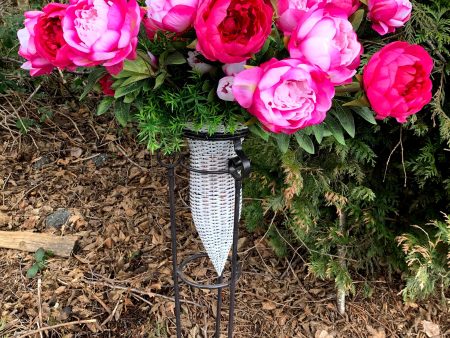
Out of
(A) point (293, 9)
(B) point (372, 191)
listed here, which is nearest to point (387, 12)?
(A) point (293, 9)

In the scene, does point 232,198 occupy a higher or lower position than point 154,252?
higher

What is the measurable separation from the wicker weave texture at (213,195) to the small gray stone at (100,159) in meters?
1.27

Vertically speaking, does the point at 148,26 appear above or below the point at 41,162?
above

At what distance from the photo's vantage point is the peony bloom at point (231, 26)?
764 mm

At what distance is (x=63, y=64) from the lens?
2.66 ft

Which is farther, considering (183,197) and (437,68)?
(183,197)

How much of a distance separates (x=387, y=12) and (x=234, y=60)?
1.05 feet

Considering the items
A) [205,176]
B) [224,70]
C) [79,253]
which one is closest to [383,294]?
[205,176]

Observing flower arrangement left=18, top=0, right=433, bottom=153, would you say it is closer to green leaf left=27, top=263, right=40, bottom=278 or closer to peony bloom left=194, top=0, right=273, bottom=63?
peony bloom left=194, top=0, right=273, bottom=63

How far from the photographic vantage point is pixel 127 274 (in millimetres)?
1997

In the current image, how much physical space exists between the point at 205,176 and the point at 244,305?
2.89 feet

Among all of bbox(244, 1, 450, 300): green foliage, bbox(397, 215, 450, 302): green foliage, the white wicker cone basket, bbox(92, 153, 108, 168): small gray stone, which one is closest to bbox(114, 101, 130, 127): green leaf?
the white wicker cone basket

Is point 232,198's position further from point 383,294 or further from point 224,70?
point 383,294

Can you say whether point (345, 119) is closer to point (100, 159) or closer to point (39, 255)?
point (39, 255)
